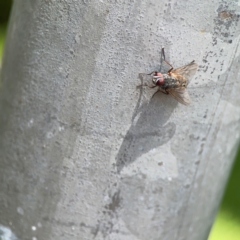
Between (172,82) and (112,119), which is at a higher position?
(172,82)

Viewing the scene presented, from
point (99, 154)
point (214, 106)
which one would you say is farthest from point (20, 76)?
point (214, 106)

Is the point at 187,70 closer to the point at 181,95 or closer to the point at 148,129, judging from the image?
the point at 181,95

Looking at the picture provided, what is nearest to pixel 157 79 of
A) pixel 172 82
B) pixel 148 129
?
pixel 172 82

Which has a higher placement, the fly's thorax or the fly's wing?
the fly's thorax

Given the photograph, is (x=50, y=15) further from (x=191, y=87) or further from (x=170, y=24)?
(x=191, y=87)
